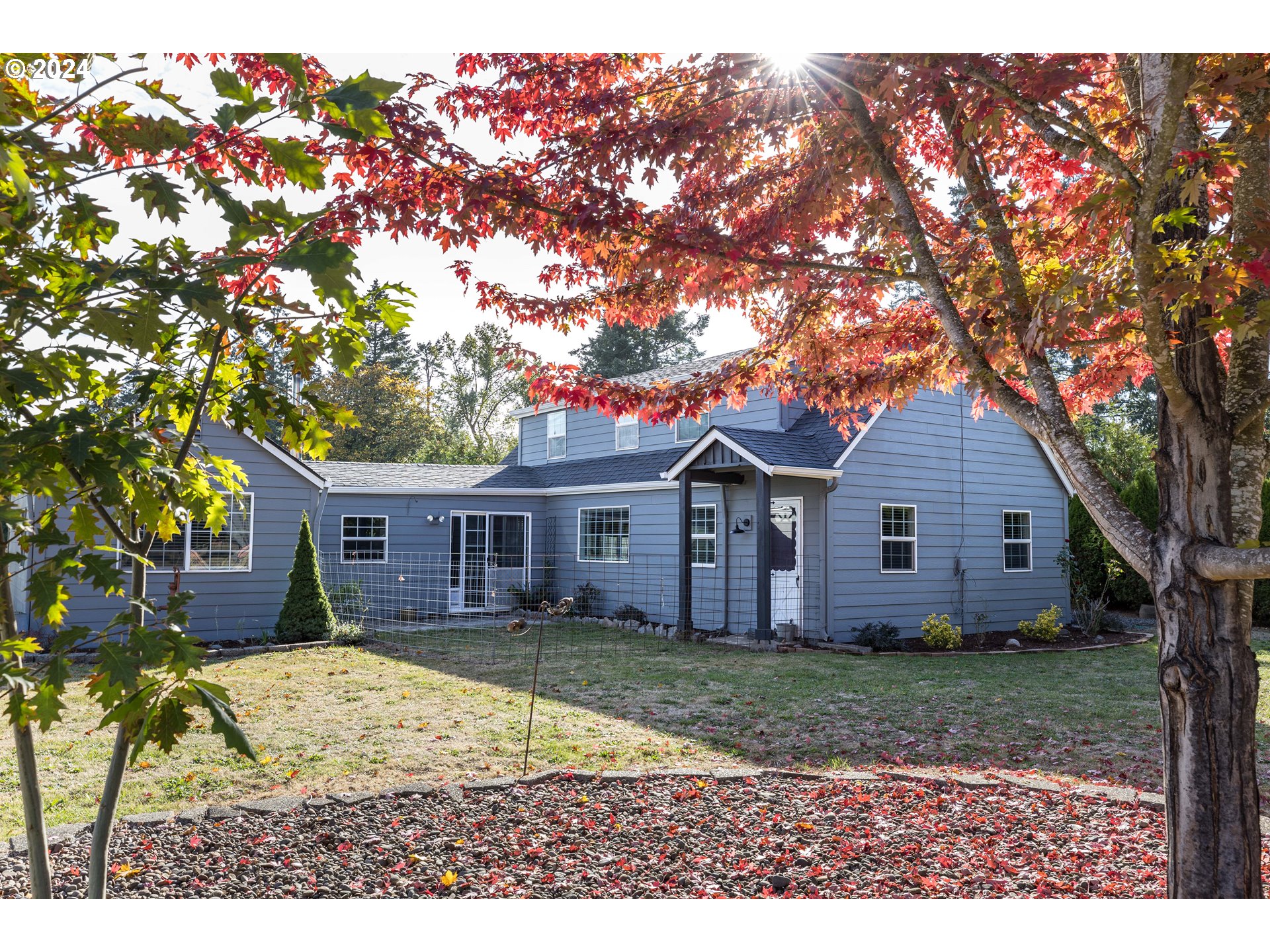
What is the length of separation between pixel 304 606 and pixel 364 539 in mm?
4894

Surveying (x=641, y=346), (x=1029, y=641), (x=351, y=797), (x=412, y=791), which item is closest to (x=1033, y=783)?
(x=412, y=791)

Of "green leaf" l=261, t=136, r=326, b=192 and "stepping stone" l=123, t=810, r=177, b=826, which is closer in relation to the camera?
"green leaf" l=261, t=136, r=326, b=192

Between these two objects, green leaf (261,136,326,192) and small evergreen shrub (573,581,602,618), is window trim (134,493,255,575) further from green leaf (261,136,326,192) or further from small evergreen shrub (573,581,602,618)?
green leaf (261,136,326,192)

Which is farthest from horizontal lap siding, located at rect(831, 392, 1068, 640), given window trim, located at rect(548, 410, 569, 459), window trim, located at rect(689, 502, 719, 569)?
window trim, located at rect(548, 410, 569, 459)

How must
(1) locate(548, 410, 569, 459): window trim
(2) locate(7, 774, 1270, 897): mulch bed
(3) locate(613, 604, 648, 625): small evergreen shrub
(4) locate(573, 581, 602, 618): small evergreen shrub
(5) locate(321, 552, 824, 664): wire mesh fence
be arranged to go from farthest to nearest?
(1) locate(548, 410, 569, 459): window trim → (4) locate(573, 581, 602, 618): small evergreen shrub → (3) locate(613, 604, 648, 625): small evergreen shrub → (5) locate(321, 552, 824, 664): wire mesh fence → (2) locate(7, 774, 1270, 897): mulch bed

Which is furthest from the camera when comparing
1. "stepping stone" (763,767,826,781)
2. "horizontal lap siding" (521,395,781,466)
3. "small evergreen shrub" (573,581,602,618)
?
"small evergreen shrub" (573,581,602,618)

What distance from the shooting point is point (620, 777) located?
5301 millimetres

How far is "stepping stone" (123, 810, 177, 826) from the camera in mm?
4316

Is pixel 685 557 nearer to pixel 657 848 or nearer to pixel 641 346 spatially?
pixel 657 848

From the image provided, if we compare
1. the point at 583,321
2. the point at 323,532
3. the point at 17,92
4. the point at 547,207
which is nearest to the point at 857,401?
the point at 583,321

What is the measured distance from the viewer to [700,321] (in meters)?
42.7

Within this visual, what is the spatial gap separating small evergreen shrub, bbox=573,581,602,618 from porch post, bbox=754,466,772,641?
496 centimetres

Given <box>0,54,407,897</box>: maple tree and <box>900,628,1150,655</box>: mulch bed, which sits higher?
<box>0,54,407,897</box>: maple tree
